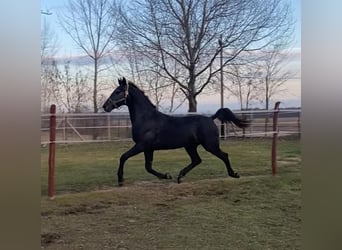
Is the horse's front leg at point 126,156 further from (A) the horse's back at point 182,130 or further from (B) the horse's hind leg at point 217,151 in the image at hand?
(B) the horse's hind leg at point 217,151

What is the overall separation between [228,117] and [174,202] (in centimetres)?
54

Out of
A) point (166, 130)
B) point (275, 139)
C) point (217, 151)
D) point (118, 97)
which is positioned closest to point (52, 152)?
point (118, 97)

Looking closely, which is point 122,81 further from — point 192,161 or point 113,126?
point 192,161

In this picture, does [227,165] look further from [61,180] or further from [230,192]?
[61,180]

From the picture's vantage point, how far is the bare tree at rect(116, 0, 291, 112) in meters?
2.31

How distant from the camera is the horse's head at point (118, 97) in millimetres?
2287

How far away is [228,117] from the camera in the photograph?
7.83 feet

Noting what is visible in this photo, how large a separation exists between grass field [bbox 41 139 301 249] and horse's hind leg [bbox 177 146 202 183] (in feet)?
0.08

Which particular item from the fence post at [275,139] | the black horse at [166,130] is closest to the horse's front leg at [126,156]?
the black horse at [166,130]

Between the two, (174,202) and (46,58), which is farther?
(174,202)

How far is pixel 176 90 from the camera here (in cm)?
234

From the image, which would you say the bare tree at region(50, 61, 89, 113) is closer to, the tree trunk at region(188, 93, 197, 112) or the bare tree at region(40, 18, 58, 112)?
the bare tree at region(40, 18, 58, 112)

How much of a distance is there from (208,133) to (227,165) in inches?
8.0
